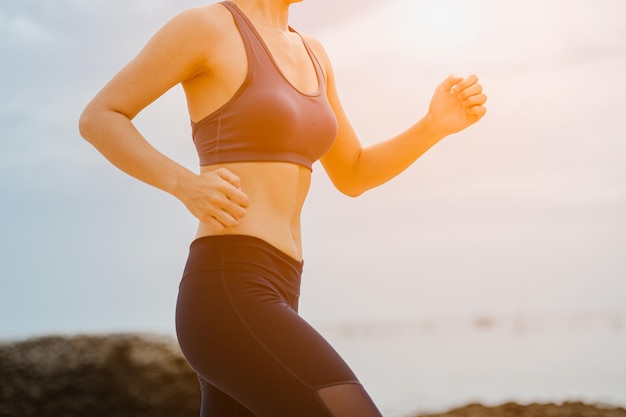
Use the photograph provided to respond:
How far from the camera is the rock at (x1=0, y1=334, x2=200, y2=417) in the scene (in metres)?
4.70

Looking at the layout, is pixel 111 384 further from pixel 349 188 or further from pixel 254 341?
pixel 254 341

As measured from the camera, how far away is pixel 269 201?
2000 mm

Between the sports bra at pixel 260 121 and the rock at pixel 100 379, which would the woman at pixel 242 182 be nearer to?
the sports bra at pixel 260 121

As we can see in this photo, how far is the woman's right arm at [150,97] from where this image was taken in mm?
1919

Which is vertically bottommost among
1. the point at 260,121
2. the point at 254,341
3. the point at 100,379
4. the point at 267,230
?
the point at 254,341

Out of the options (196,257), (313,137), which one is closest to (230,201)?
(196,257)

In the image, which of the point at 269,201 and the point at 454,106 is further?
the point at 454,106

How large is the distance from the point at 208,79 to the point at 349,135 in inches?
25.9

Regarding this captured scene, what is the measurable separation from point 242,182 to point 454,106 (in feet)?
2.79

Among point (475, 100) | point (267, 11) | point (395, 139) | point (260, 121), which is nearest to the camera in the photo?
point (260, 121)

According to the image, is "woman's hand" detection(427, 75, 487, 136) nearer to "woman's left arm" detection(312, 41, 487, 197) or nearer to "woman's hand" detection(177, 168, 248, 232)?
"woman's left arm" detection(312, 41, 487, 197)

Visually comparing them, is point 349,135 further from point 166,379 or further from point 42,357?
point 42,357

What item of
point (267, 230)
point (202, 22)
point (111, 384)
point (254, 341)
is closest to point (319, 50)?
point (202, 22)

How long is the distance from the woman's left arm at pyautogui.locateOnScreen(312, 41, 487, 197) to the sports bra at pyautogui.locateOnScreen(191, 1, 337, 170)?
1.43 ft
